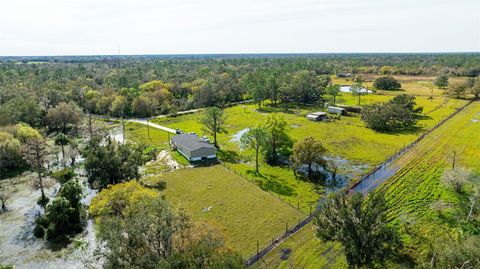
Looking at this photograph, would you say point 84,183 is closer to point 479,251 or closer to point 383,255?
point 383,255

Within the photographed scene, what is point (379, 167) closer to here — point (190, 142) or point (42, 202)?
point (190, 142)

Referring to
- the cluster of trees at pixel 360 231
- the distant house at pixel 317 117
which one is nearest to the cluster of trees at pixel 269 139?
the cluster of trees at pixel 360 231

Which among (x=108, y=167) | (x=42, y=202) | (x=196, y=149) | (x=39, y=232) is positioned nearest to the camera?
(x=39, y=232)

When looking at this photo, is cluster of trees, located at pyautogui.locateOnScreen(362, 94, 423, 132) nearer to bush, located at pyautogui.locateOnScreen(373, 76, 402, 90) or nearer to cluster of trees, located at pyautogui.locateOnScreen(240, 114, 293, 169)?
cluster of trees, located at pyautogui.locateOnScreen(240, 114, 293, 169)

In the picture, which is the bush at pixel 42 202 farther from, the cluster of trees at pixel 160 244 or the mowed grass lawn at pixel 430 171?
the mowed grass lawn at pixel 430 171

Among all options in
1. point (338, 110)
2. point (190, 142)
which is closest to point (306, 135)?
point (338, 110)
